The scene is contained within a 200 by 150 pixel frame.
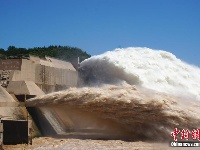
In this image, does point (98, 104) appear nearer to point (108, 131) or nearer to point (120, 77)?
point (108, 131)

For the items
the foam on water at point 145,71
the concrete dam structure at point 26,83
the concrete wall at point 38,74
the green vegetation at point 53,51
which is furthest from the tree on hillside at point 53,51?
the foam on water at point 145,71

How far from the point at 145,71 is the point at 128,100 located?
275 inches

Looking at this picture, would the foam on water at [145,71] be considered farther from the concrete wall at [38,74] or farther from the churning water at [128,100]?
the concrete wall at [38,74]

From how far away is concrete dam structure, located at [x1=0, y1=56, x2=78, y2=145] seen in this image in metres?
20.7

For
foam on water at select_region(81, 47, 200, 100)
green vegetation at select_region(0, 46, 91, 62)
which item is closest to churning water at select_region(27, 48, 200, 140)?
foam on water at select_region(81, 47, 200, 100)

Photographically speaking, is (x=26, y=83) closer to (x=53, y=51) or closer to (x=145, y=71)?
(x=145, y=71)

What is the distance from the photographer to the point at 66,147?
55.8ft

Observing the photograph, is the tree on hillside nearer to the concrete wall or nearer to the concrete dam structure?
the concrete dam structure

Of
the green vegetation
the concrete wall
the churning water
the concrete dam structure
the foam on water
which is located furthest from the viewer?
the green vegetation

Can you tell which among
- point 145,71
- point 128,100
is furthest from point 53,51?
point 128,100

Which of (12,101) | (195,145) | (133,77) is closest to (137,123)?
(195,145)

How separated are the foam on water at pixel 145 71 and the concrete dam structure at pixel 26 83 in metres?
4.78

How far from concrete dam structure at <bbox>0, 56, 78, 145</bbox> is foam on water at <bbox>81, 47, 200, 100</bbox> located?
4.78 metres

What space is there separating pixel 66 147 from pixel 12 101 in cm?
588
